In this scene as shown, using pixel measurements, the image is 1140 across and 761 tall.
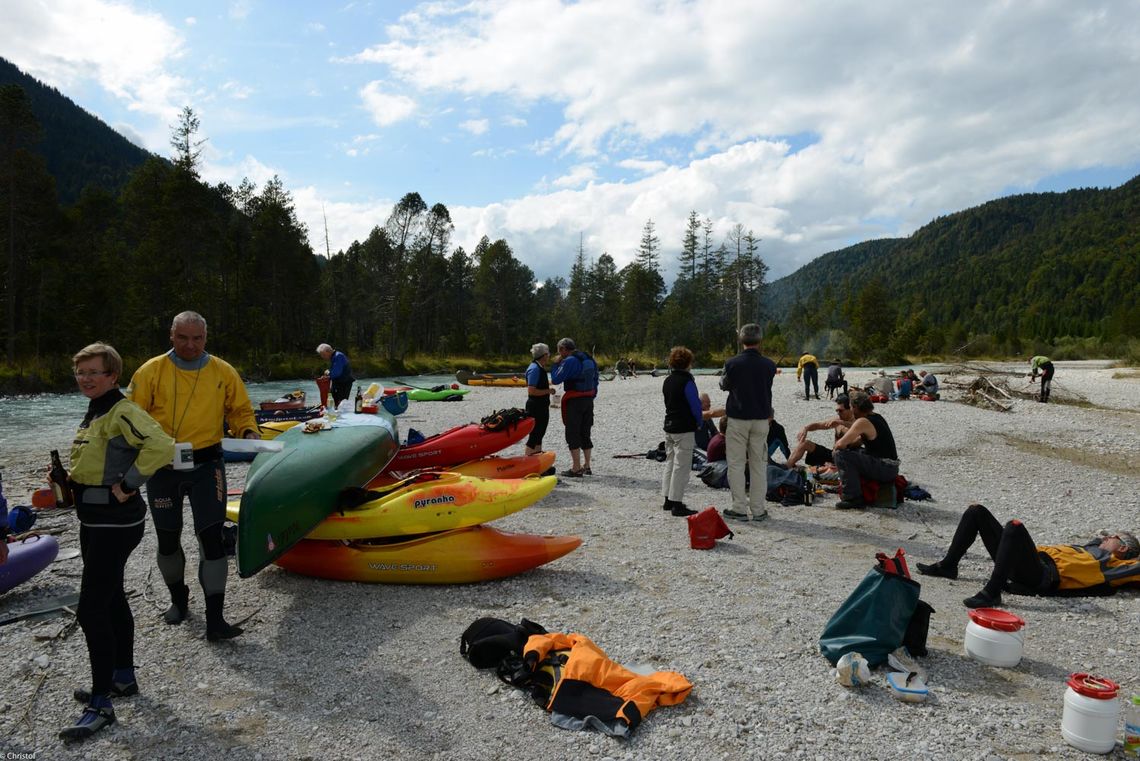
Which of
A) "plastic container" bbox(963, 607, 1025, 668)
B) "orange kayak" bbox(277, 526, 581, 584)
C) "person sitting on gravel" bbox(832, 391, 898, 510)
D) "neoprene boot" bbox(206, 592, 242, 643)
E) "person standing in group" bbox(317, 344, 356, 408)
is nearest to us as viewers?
"plastic container" bbox(963, 607, 1025, 668)

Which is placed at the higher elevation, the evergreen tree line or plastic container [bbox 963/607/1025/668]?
the evergreen tree line

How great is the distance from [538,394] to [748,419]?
316cm

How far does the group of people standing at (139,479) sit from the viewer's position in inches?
123

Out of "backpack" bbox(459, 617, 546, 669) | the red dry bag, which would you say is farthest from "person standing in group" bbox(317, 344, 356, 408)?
"backpack" bbox(459, 617, 546, 669)

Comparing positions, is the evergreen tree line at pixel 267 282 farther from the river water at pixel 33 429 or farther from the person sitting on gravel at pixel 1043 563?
the person sitting on gravel at pixel 1043 563

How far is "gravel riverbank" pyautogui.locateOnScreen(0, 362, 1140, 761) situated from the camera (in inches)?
125

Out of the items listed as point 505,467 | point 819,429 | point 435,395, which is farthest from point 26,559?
point 435,395

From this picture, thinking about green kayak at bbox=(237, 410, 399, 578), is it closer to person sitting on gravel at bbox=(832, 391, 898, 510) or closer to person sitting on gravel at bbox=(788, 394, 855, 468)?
person sitting on gravel at bbox=(832, 391, 898, 510)

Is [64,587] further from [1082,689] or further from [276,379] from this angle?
[276,379]

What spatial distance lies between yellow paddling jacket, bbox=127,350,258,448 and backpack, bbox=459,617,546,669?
2051 mm

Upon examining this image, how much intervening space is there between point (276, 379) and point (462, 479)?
3479 cm

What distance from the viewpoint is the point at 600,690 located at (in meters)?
3.47

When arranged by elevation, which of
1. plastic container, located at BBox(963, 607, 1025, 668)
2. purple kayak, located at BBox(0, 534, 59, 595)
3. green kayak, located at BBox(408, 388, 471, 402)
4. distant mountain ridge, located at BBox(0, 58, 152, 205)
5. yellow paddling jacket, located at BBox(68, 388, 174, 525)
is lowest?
plastic container, located at BBox(963, 607, 1025, 668)

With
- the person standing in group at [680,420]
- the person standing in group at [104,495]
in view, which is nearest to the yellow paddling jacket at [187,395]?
the person standing in group at [104,495]
